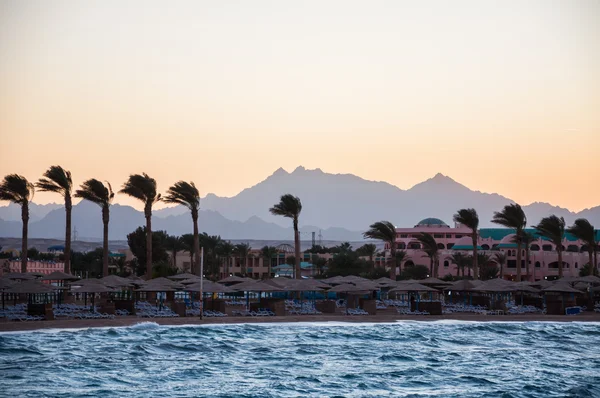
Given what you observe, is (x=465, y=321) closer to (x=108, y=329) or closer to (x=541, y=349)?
(x=541, y=349)

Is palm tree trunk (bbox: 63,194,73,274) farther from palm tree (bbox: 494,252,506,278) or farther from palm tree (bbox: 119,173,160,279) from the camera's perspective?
palm tree (bbox: 494,252,506,278)

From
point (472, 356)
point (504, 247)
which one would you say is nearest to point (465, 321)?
point (472, 356)

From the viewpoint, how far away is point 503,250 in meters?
105

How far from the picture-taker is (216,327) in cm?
4084

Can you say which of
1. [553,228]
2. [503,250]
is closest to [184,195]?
[553,228]

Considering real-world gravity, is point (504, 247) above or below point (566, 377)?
above

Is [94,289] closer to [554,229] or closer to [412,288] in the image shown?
[412,288]

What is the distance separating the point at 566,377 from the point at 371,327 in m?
13.4

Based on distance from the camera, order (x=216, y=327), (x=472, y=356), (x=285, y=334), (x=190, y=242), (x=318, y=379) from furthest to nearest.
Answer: (x=190, y=242) → (x=216, y=327) → (x=285, y=334) → (x=472, y=356) → (x=318, y=379)

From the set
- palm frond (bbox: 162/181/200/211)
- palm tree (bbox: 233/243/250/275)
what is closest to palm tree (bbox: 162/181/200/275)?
palm frond (bbox: 162/181/200/211)

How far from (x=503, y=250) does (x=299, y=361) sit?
258 feet

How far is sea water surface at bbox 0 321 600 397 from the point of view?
25906mm

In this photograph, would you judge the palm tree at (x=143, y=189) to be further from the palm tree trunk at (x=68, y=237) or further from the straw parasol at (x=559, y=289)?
the straw parasol at (x=559, y=289)

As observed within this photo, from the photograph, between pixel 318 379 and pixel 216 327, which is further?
pixel 216 327
